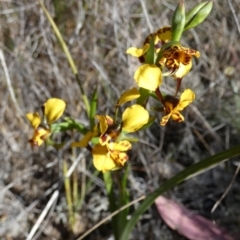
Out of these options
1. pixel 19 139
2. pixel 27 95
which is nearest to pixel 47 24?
pixel 27 95

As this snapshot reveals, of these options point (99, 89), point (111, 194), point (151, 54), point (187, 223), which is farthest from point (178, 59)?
point (99, 89)

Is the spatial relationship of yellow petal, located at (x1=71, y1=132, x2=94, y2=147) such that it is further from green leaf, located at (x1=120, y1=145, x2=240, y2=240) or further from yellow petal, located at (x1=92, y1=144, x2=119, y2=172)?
green leaf, located at (x1=120, y1=145, x2=240, y2=240)

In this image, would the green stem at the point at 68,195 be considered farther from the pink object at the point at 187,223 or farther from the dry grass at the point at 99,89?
the pink object at the point at 187,223

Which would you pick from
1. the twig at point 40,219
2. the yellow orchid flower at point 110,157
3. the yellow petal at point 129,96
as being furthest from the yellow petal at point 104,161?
the twig at point 40,219

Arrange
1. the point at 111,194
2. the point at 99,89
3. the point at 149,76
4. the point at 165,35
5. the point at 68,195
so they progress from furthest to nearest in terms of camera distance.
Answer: the point at 99,89
the point at 68,195
the point at 111,194
the point at 165,35
the point at 149,76

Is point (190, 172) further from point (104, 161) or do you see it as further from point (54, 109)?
point (54, 109)

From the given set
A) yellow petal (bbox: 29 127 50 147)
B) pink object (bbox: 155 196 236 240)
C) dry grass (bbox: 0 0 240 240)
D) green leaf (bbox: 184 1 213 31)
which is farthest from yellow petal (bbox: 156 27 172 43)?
dry grass (bbox: 0 0 240 240)
